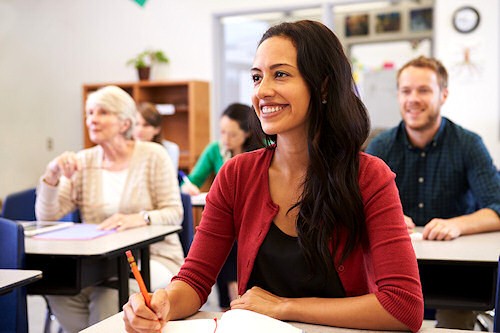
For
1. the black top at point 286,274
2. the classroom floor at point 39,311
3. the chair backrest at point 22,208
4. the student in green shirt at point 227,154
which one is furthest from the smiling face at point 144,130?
the black top at point 286,274

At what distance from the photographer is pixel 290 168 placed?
1.43 meters

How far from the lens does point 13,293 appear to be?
2.01 m

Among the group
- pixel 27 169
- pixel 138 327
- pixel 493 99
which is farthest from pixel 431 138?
pixel 27 169

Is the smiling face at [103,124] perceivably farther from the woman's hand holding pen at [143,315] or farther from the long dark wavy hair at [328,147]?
the woman's hand holding pen at [143,315]

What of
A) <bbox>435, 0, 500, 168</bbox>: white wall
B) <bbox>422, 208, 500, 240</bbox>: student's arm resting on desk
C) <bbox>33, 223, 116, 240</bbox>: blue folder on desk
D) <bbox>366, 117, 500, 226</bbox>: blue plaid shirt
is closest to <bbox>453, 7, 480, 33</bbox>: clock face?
<bbox>435, 0, 500, 168</bbox>: white wall

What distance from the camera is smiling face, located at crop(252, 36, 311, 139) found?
1310mm

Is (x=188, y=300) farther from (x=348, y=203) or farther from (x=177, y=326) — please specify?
(x=348, y=203)

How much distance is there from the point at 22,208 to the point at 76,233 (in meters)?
0.71

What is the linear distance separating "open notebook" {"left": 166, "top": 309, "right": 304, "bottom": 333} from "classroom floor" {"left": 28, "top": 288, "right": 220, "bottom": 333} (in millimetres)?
Answer: 2520

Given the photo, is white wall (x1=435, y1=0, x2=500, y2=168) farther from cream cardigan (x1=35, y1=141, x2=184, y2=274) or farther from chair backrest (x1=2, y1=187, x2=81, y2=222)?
chair backrest (x1=2, y1=187, x2=81, y2=222)

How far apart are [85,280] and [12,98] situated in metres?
5.62

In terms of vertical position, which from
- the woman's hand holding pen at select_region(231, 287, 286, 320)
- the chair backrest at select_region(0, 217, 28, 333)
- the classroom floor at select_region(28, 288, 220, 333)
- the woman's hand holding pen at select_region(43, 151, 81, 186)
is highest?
the woman's hand holding pen at select_region(43, 151, 81, 186)

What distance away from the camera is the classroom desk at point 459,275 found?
1.86 meters

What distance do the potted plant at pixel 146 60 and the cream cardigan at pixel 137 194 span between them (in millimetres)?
3926
